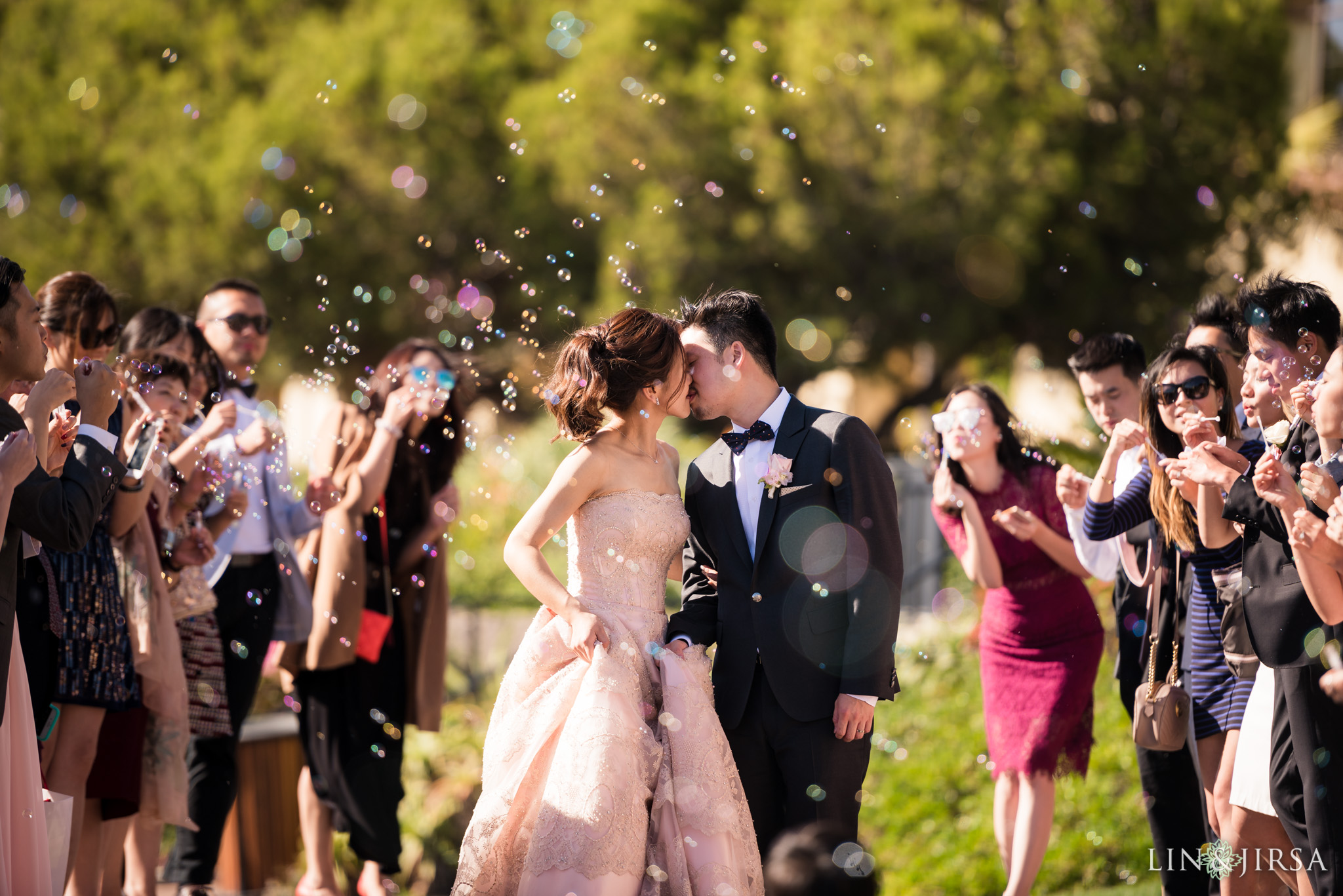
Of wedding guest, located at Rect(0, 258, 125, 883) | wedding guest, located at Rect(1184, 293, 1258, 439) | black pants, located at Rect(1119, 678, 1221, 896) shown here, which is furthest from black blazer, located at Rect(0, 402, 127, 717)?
Result: wedding guest, located at Rect(1184, 293, 1258, 439)

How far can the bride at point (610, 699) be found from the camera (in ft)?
10.6

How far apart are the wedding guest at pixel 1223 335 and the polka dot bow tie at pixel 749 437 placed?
5.73 ft

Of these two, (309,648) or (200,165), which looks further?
(200,165)

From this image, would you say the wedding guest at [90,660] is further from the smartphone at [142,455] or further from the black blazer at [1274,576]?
the black blazer at [1274,576]

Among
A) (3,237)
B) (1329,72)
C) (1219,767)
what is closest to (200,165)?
(3,237)

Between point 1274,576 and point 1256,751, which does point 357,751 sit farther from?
point 1274,576

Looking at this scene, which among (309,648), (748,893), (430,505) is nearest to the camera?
(748,893)

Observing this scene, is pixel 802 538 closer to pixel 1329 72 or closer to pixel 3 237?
pixel 3 237

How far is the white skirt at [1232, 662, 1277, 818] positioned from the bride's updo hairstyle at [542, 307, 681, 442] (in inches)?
81.2

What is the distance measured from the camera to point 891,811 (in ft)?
22.0

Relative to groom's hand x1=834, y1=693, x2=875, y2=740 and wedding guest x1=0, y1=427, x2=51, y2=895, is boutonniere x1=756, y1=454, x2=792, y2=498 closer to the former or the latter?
groom's hand x1=834, y1=693, x2=875, y2=740

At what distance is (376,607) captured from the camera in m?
5.04

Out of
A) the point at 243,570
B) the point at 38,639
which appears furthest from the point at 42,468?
the point at 243,570

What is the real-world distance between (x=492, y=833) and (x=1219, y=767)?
2.40 meters
